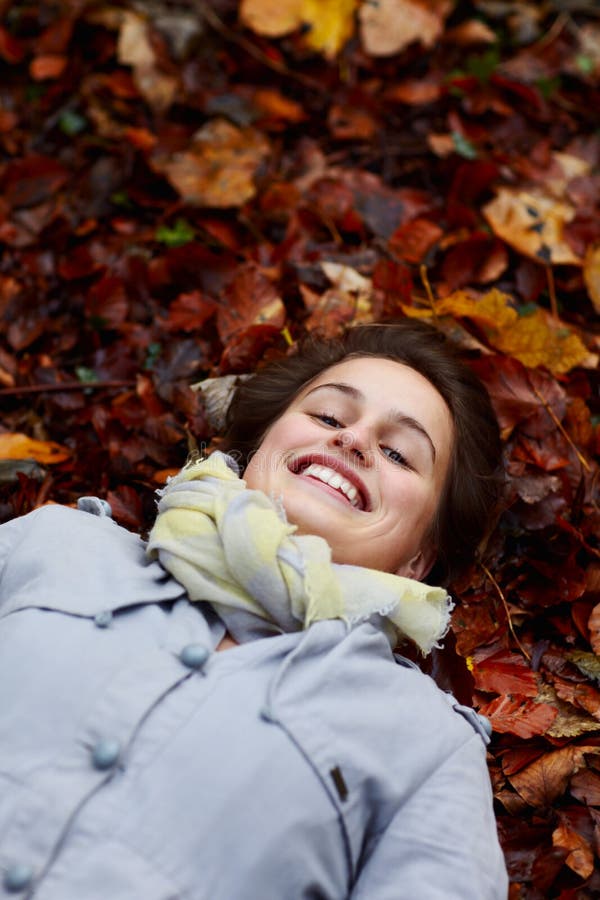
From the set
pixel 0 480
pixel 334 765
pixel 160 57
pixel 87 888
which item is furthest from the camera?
pixel 160 57

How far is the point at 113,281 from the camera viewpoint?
3277 millimetres

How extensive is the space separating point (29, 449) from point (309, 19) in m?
2.54

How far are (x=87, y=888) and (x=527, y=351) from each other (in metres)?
2.12

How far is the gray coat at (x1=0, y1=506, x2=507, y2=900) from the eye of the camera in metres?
1.59

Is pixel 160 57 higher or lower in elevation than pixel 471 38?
lower

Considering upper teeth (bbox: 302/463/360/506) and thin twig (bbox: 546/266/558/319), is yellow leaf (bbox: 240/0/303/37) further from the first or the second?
upper teeth (bbox: 302/463/360/506)

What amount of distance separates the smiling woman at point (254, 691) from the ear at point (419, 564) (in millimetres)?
11

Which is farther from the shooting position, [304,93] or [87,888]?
[304,93]

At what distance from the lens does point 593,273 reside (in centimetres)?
329

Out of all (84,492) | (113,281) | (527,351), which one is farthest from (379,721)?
(113,281)

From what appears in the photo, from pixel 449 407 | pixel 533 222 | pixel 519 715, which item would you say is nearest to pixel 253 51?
pixel 533 222

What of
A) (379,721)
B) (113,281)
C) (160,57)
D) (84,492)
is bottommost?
(84,492)

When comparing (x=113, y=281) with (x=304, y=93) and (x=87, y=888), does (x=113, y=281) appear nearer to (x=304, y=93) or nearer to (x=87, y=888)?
(x=304, y=93)

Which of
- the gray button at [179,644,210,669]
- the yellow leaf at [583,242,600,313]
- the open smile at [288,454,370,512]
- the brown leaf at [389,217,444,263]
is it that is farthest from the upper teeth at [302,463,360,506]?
the yellow leaf at [583,242,600,313]
